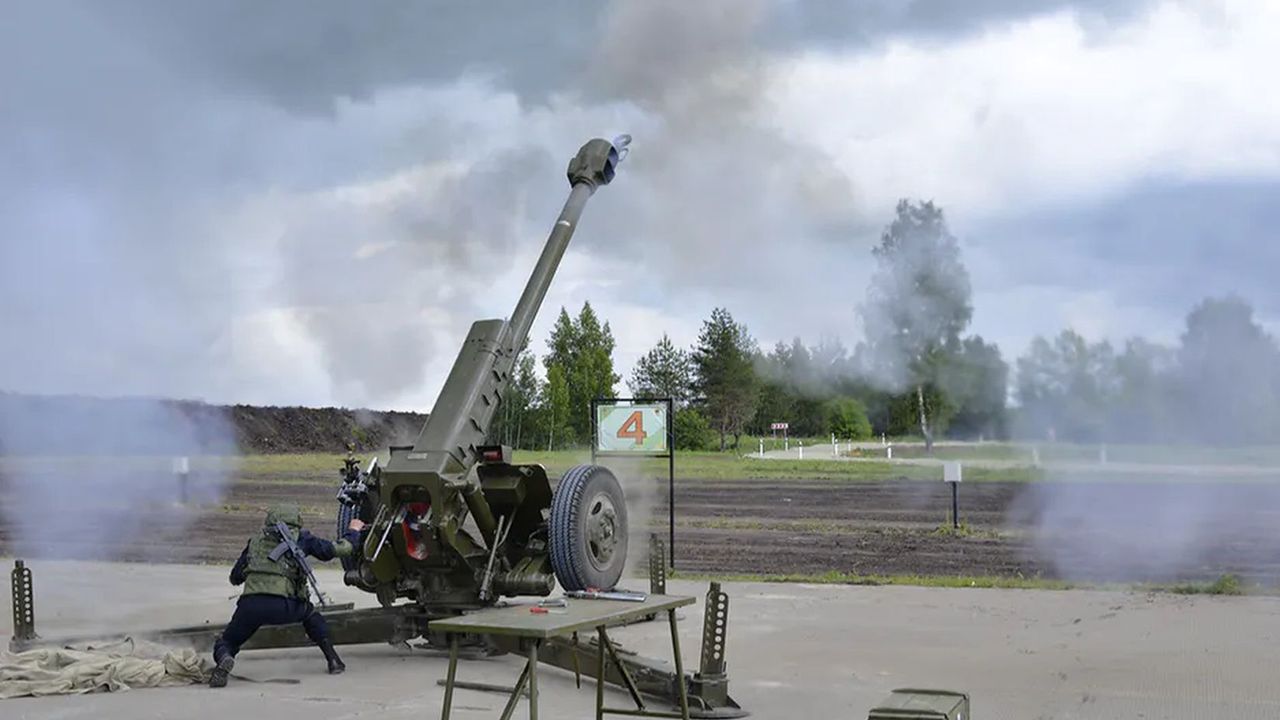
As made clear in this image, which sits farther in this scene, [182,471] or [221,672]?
[182,471]

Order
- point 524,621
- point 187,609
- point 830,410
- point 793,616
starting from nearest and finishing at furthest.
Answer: point 524,621 < point 793,616 < point 187,609 < point 830,410

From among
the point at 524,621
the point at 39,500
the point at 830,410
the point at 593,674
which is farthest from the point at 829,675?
the point at 830,410

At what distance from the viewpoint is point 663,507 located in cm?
2858

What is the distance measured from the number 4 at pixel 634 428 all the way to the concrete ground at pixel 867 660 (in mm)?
Answer: 2517

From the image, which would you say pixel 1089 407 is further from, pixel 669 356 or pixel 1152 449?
pixel 669 356

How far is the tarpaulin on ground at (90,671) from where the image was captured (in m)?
9.21

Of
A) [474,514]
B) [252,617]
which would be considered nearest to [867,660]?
[474,514]

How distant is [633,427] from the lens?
1659cm

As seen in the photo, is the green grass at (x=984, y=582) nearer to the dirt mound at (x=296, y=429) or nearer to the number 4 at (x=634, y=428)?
the number 4 at (x=634, y=428)

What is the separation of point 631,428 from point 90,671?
8250 millimetres

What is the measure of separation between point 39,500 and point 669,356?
25895 mm

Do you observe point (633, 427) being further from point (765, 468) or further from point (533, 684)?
point (765, 468)

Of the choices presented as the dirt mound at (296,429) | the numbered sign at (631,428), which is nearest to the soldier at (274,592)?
the numbered sign at (631,428)

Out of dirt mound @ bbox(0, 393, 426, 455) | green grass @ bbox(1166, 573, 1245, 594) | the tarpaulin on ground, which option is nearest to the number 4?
dirt mound @ bbox(0, 393, 426, 455)
